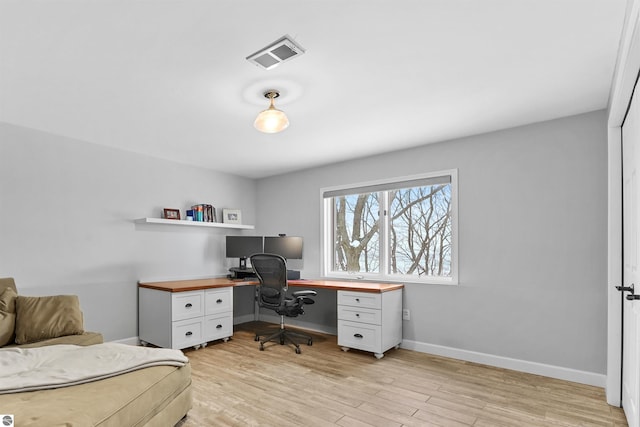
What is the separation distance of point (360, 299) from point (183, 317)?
1963 millimetres

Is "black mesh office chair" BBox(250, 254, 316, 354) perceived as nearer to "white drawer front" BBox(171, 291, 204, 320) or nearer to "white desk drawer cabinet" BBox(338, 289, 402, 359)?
"white desk drawer cabinet" BBox(338, 289, 402, 359)

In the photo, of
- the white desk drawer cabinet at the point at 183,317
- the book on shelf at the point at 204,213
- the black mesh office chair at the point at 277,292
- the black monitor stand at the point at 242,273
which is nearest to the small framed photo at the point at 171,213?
the book on shelf at the point at 204,213

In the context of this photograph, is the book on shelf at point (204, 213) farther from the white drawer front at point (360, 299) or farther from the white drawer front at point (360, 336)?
the white drawer front at point (360, 336)

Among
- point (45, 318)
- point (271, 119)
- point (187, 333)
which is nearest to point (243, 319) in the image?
point (187, 333)

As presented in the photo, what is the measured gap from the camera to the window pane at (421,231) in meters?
4.04

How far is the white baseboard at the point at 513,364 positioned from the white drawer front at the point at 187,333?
2.33m

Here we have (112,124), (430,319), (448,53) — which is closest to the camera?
(448,53)

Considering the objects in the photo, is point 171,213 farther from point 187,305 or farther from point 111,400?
point 111,400

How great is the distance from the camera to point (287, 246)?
5.05m

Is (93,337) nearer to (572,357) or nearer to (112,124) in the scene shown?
(112,124)

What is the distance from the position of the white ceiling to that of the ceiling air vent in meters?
0.04

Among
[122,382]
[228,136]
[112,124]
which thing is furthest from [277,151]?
[122,382]

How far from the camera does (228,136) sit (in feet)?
12.3

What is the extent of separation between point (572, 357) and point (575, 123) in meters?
2.04
